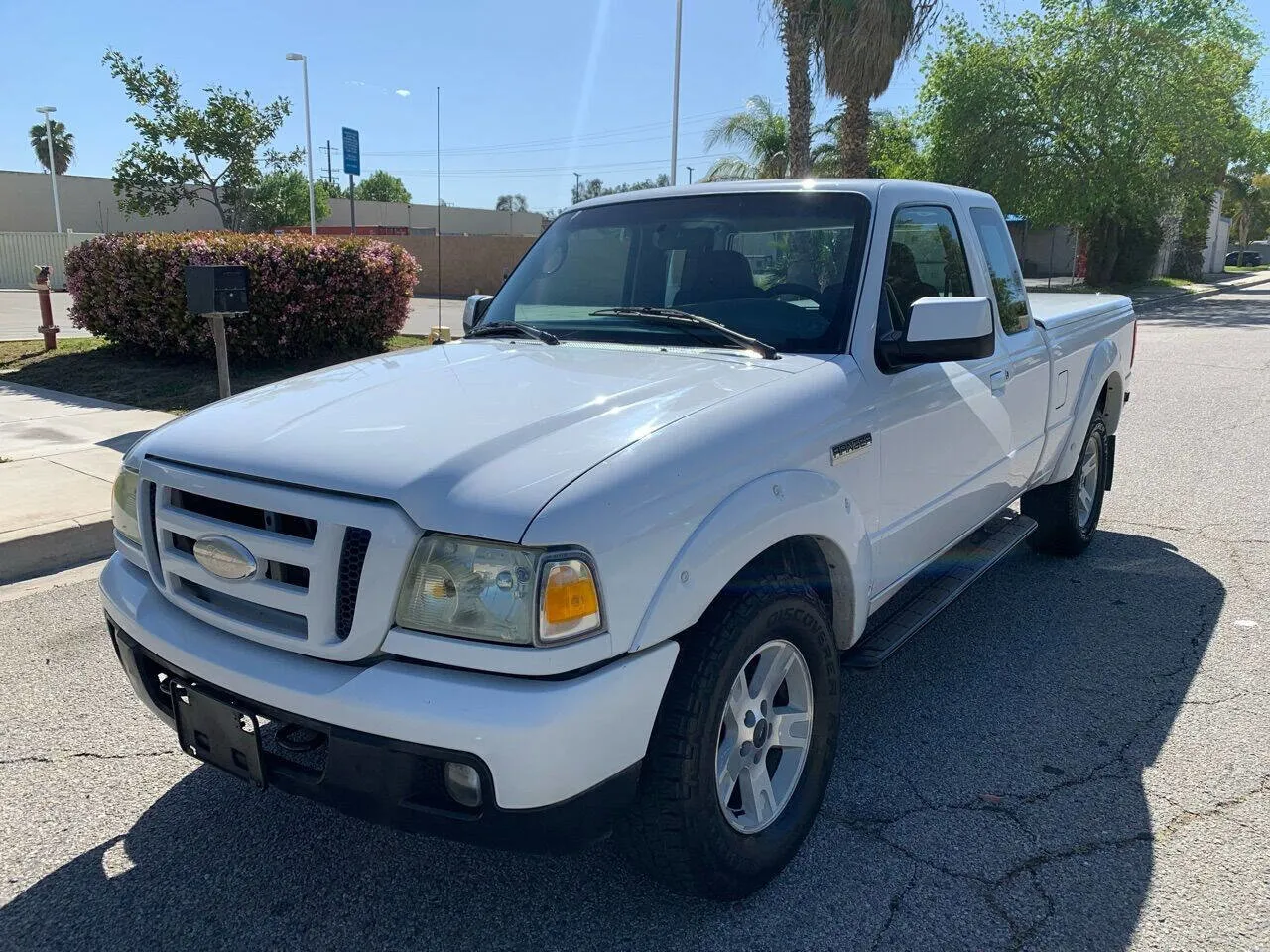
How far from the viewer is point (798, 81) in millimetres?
19484

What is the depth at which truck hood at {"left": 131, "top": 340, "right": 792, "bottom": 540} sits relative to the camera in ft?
6.91

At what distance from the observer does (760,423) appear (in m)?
2.54

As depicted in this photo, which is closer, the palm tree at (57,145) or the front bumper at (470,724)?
the front bumper at (470,724)

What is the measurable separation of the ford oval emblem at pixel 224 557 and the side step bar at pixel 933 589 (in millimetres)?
1835

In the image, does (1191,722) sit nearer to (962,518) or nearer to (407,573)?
(962,518)

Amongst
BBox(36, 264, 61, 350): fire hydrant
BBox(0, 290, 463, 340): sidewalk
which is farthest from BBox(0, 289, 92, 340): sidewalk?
BBox(36, 264, 61, 350): fire hydrant

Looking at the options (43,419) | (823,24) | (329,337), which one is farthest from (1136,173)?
(43,419)

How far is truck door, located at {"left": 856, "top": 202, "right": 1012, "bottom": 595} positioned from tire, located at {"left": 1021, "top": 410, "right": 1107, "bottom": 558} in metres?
1.17

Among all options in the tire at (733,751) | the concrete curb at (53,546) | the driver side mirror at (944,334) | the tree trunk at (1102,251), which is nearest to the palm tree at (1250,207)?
the tree trunk at (1102,251)

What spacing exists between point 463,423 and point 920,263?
204 cm

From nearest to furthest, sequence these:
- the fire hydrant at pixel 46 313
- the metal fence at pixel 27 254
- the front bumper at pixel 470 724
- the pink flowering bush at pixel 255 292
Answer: the front bumper at pixel 470 724
the pink flowering bush at pixel 255 292
the fire hydrant at pixel 46 313
the metal fence at pixel 27 254

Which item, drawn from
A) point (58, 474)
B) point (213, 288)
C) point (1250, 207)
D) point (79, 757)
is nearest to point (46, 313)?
point (58, 474)

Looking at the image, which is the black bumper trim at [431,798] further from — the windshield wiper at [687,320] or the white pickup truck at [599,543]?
the windshield wiper at [687,320]

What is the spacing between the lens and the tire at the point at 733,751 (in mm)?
2229
